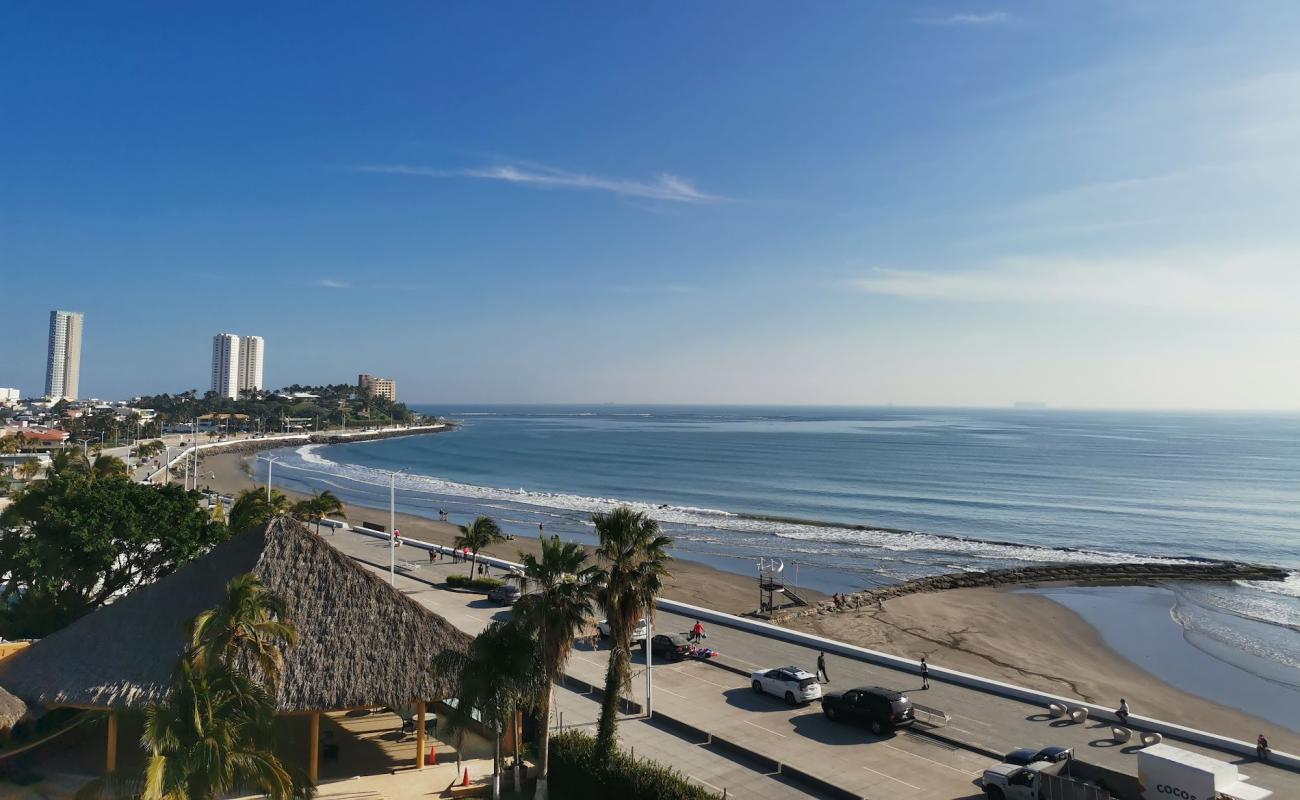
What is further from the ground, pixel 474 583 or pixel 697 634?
pixel 697 634

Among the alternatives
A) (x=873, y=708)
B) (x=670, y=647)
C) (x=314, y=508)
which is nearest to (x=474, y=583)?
(x=670, y=647)

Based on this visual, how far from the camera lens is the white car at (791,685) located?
23422 millimetres

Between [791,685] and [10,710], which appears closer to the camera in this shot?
[10,710]

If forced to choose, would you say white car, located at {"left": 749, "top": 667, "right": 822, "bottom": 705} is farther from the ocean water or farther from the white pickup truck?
the ocean water

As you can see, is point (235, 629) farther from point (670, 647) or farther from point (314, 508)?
point (314, 508)

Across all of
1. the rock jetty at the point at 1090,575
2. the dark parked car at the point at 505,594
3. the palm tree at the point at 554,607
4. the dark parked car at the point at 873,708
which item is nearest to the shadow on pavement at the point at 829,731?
the dark parked car at the point at 873,708

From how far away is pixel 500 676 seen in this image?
1544 centimetres

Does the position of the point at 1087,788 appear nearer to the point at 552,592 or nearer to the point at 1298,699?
the point at 552,592

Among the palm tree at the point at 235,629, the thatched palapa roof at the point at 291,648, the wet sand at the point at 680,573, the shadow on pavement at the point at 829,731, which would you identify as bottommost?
the wet sand at the point at 680,573

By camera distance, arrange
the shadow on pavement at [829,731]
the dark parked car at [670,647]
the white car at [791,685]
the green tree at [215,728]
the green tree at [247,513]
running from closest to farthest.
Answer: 1. the green tree at [215,728]
2. the shadow on pavement at [829,731]
3. the white car at [791,685]
4. the dark parked car at [670,647]
5. the green tree at [247,513]

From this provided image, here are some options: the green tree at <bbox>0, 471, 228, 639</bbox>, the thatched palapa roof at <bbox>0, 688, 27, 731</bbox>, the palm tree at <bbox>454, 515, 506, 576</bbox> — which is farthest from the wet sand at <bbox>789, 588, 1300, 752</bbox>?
the thatched palapa roof at <bbox>0, 688, 27, 731</bbox>

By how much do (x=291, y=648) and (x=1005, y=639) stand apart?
110 feet

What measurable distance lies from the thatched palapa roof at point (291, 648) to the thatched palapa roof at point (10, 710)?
198 millimetres

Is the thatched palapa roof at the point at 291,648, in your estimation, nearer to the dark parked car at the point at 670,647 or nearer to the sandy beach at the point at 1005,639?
the dark parked car at the point at 670,647
